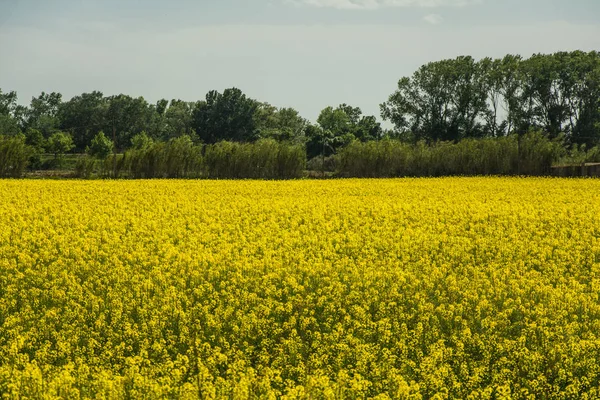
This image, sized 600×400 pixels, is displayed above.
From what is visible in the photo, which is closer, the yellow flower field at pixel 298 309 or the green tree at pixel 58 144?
the yellow flower field at pixel 298 309

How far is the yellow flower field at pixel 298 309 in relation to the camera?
8875 mm

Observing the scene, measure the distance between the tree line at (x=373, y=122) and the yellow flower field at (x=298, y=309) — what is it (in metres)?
36.5

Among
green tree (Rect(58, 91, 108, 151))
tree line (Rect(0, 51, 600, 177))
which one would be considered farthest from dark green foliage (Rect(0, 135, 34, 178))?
green tree (Rect(58, 91, 108, 151))

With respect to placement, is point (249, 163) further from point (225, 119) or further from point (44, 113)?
point (44, 113)

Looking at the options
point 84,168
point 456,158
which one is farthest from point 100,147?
point 456,158

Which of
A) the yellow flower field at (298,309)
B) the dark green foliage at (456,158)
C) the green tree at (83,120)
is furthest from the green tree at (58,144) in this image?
the yellow flower field at (298,309)

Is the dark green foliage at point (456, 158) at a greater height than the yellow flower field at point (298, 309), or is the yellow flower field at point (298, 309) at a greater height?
the dark green foliage at point (456, 158)

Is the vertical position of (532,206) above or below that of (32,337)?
above

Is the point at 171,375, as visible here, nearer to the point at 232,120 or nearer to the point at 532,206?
the point at 532,206

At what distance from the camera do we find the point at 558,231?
62.8 ft

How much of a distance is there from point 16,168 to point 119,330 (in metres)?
46.4

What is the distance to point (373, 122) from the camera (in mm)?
134125

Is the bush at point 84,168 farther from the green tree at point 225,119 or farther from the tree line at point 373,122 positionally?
the green tree at point 225,119

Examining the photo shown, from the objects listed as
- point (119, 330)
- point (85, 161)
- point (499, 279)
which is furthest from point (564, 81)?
point (119, 330)
